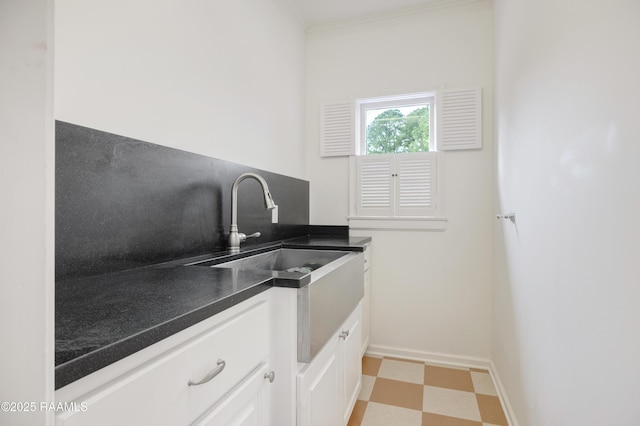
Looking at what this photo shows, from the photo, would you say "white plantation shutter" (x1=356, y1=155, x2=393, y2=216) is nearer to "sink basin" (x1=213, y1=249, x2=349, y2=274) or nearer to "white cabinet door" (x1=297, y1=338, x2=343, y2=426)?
"sink basin" (x1=213, y1=249, x2=349, y2=274)

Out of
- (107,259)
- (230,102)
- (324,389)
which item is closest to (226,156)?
(230,102)

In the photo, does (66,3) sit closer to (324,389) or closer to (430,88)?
(324,389)

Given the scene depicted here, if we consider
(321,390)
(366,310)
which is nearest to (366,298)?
(366,310)

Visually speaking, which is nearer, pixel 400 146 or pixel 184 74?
pixel 184 74

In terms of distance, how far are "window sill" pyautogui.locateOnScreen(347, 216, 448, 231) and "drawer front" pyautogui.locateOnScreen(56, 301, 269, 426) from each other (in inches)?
70.0

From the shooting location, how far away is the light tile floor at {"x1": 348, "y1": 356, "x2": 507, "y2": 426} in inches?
65.3

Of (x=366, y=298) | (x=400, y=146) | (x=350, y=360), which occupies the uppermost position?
(x=400, y=146)

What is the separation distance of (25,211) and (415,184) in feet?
7.70

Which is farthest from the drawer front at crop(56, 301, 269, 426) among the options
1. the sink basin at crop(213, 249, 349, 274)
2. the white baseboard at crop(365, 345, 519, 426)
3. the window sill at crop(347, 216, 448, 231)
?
the white baseboard at crop(365, 345, 519, 426)

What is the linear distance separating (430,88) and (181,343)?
8.05 feet

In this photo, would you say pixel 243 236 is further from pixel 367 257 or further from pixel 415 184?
pixel 415 184

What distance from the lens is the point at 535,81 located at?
1.27 meters

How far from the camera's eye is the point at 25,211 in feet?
1.03

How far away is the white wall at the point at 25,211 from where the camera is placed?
1.02 feet
